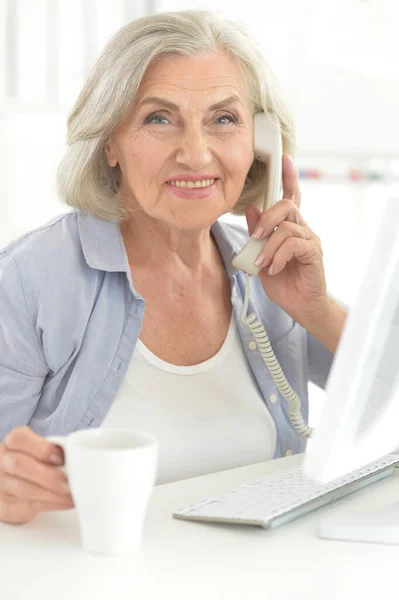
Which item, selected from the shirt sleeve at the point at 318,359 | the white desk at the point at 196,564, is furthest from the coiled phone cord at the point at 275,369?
the white desk at the point at 196,564

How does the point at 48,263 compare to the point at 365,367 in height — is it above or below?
below

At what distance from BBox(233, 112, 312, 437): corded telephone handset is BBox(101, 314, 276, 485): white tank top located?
0.05 m

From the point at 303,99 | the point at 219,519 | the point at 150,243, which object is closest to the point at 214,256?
the point at 150,243

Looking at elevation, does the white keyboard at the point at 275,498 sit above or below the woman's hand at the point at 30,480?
below

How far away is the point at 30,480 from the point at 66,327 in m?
0.47

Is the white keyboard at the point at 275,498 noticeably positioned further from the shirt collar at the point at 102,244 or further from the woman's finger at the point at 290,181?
the woman's finger at the point at 290,181

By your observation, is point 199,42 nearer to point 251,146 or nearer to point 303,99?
point 251,146

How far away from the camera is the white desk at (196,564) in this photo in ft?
2.48

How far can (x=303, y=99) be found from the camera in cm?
315

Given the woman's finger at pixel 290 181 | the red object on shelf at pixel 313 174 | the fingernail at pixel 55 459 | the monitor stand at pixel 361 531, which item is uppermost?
the woman's finger at pixel 290 181

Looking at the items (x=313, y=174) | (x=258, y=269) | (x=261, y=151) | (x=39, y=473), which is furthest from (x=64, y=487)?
(x=313, y=174)

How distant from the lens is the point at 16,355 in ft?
4.26

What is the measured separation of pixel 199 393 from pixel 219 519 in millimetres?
506

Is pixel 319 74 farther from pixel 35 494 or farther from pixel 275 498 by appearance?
pixel 35 494
